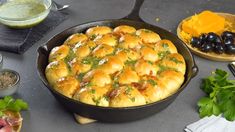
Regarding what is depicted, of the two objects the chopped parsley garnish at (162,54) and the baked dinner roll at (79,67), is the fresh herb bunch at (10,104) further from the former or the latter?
the chopped parsley garnish at (162,54)

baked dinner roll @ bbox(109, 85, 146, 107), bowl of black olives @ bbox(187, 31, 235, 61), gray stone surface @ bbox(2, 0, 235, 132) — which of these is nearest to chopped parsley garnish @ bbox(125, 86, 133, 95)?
baked dinner roll @ bbox(109, 85, 146, 107)

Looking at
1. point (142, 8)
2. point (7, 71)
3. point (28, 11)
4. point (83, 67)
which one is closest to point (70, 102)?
point (83, 67)

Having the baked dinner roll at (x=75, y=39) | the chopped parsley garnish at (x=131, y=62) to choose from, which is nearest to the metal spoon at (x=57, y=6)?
the baked dinner roll at (x=75, y=39)

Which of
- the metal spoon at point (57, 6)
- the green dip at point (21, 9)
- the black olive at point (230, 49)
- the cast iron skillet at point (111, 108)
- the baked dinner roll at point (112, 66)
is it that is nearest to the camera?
the cast iron skillet at point (111, 108)

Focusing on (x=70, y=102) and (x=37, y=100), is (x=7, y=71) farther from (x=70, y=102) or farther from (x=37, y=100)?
(x=70, y=102)

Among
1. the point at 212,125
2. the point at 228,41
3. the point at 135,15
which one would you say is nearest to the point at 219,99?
the point at 212,125
